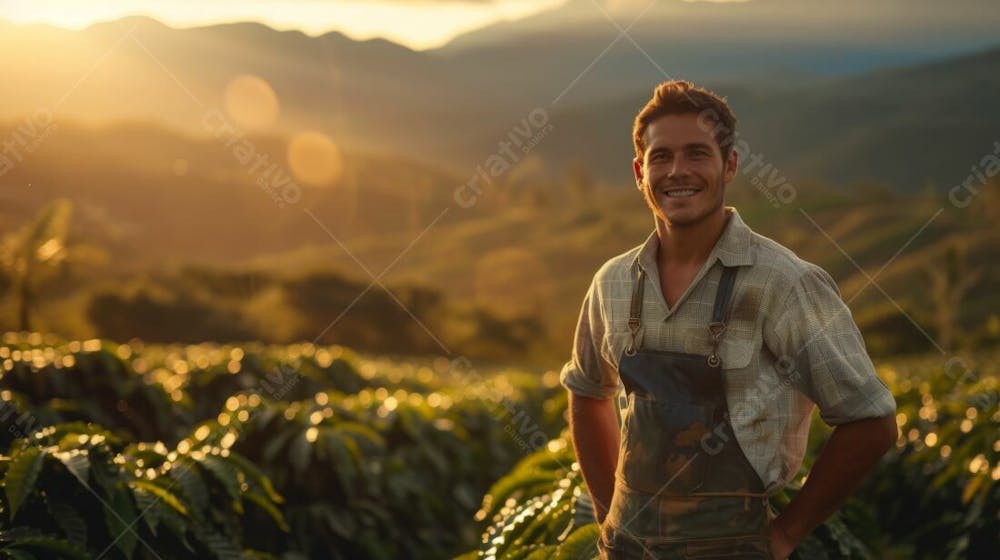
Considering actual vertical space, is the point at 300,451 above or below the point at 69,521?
below

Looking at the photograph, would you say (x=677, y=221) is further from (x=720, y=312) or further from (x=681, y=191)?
(x=720, y=312)

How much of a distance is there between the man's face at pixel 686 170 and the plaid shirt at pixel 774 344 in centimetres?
11

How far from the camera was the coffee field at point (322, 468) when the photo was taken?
156 inches

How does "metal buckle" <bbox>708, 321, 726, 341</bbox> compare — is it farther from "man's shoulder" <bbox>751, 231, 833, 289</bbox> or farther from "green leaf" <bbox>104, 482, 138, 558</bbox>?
"green leaf" <bbox>104, 482, 138, 558</bbox>

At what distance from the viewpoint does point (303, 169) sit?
161625 mm

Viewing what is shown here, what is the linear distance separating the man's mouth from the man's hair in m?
0.15

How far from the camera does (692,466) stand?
272cm

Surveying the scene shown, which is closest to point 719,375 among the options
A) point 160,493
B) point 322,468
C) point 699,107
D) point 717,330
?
point 717,330

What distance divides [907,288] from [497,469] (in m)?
68.3

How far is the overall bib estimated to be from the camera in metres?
2.71

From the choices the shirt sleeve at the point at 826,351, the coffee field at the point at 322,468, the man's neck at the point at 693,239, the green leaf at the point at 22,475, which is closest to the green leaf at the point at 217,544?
the coffee field at the point at 322,468

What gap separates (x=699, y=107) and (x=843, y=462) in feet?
3.61

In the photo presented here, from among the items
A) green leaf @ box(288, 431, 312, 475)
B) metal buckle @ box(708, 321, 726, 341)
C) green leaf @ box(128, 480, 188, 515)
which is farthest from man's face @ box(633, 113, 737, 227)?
green leaf @ box(288, 431, 312, 475)

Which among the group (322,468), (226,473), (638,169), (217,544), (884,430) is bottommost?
(322,468)
